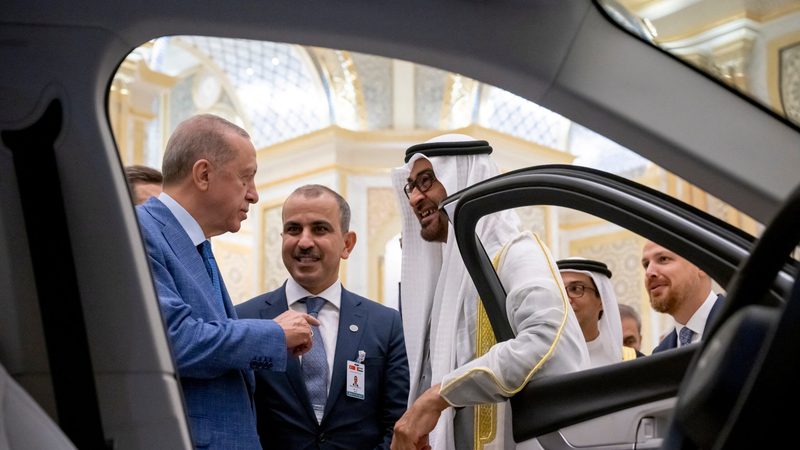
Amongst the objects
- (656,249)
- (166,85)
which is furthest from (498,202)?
(166,85)

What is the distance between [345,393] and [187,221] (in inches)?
34.8

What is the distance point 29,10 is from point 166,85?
9.44 meters

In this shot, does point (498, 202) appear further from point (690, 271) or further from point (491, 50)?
point (690, 271)

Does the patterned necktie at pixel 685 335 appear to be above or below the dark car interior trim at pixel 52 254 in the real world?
below

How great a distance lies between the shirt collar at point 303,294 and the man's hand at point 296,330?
0.85m

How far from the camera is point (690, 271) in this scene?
12.1 feet

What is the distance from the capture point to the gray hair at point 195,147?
8.09 ft

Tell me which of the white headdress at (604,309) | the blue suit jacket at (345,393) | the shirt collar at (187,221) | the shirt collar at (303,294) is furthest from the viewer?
the white headdress at (604,309)

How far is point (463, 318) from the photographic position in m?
2.76

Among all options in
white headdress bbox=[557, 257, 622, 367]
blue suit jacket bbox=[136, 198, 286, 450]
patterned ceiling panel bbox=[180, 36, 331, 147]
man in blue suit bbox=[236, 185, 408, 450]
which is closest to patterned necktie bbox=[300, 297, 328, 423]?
man in blue suit bbox=[236, 185, 408, 450]

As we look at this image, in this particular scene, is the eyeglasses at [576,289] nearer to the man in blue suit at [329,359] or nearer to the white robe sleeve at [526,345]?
the man in blue suit at [329,359]

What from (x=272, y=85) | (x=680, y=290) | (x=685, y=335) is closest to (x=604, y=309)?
(x=680, y=290)

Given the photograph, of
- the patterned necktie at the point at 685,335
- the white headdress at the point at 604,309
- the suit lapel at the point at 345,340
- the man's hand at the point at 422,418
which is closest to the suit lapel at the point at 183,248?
the man's hand at the point at 422,418

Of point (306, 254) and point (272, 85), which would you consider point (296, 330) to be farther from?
point (272, 85)
